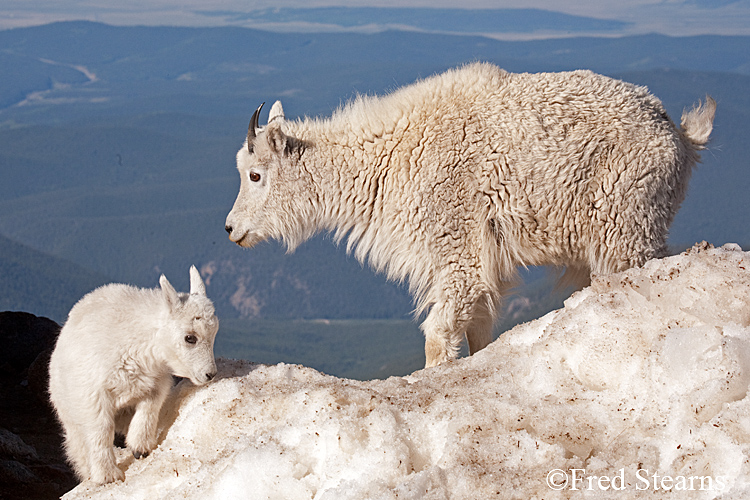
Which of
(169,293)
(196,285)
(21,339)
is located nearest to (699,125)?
(196,285)

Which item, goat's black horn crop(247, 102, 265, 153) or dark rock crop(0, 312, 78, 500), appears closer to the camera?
dark rock crop(0, 312, 78, 500)

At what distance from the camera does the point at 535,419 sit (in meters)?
3.80

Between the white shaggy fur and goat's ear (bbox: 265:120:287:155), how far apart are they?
90.1 inches

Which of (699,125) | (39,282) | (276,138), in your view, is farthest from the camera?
(39,282)

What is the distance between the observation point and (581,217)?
565 cm

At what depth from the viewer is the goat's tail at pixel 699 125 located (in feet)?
20.0

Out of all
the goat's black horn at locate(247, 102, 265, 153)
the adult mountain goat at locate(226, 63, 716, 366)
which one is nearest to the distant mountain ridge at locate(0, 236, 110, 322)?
the goat's black horn at locate(247, 102, 265, 153)

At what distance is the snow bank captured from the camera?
11.0ft

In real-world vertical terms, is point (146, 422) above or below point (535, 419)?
below

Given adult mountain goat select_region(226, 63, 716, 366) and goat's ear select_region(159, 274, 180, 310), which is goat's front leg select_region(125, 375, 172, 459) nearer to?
goat's ear select_region(159, 274, 180, 310)

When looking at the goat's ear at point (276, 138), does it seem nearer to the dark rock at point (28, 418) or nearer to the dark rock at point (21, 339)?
the dark rock at point (28, 418)

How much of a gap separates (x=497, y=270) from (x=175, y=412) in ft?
9.57

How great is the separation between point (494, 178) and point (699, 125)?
6.51ft

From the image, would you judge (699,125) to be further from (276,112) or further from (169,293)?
(169,293)
